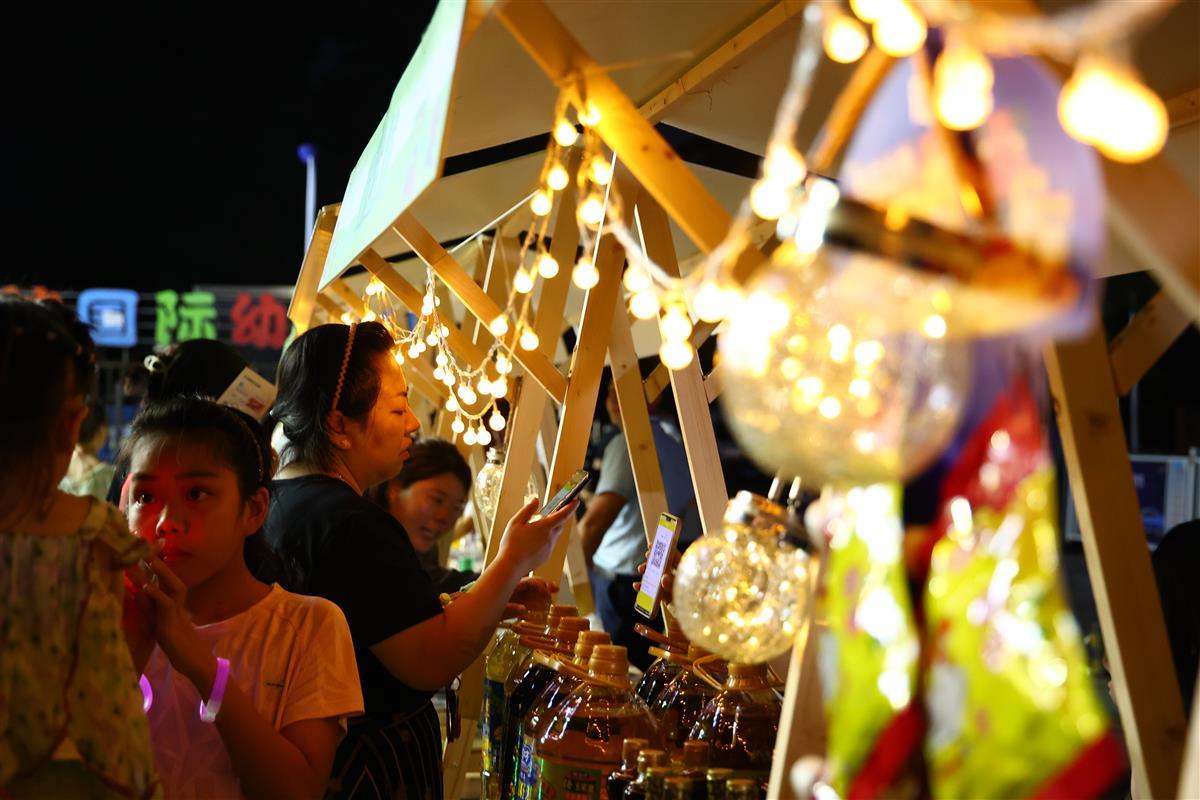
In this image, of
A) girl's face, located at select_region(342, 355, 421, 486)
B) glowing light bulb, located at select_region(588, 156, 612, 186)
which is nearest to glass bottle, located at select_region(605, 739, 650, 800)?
glowing light bulb, located at select_region(588, 156, 612, 186)

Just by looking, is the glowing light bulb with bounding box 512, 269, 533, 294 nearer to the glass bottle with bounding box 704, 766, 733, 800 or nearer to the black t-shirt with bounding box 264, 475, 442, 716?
the black t-shirt with bounding box 264, 475, 442, 716

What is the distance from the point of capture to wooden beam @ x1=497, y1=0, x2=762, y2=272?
1.52 m

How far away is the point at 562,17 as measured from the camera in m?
2.56

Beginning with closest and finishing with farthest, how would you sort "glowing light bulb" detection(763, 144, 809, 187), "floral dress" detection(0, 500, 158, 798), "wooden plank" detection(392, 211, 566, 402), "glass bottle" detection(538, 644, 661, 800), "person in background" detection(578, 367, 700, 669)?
"glowing light bulb" detection(763, 144, 809, 187), "floral dress" detection(0, 500, 158, 798), "glass bottle" detection(538, 644, 661, 800), "wooden plank" detection(392, 211, 566, 402), "person in background" detection(578, 367, 700, 669)

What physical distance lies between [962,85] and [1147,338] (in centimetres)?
105

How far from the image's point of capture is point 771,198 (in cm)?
112

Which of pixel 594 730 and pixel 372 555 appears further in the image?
pixel 372 555

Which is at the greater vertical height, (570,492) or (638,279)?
(638,279)

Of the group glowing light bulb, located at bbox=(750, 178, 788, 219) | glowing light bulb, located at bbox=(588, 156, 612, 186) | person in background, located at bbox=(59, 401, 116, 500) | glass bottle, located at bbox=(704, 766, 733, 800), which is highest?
person in background, located at bbox=(59, 401, 116, 500)

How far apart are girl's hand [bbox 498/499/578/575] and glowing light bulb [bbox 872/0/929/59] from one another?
1373mm

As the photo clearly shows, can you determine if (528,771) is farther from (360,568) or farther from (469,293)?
(469,293)

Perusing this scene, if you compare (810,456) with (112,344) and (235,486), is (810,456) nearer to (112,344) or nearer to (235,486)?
(235,486)

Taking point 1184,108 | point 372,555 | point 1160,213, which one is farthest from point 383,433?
point 1184,108

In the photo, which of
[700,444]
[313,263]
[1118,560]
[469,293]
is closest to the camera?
[1118,560]
